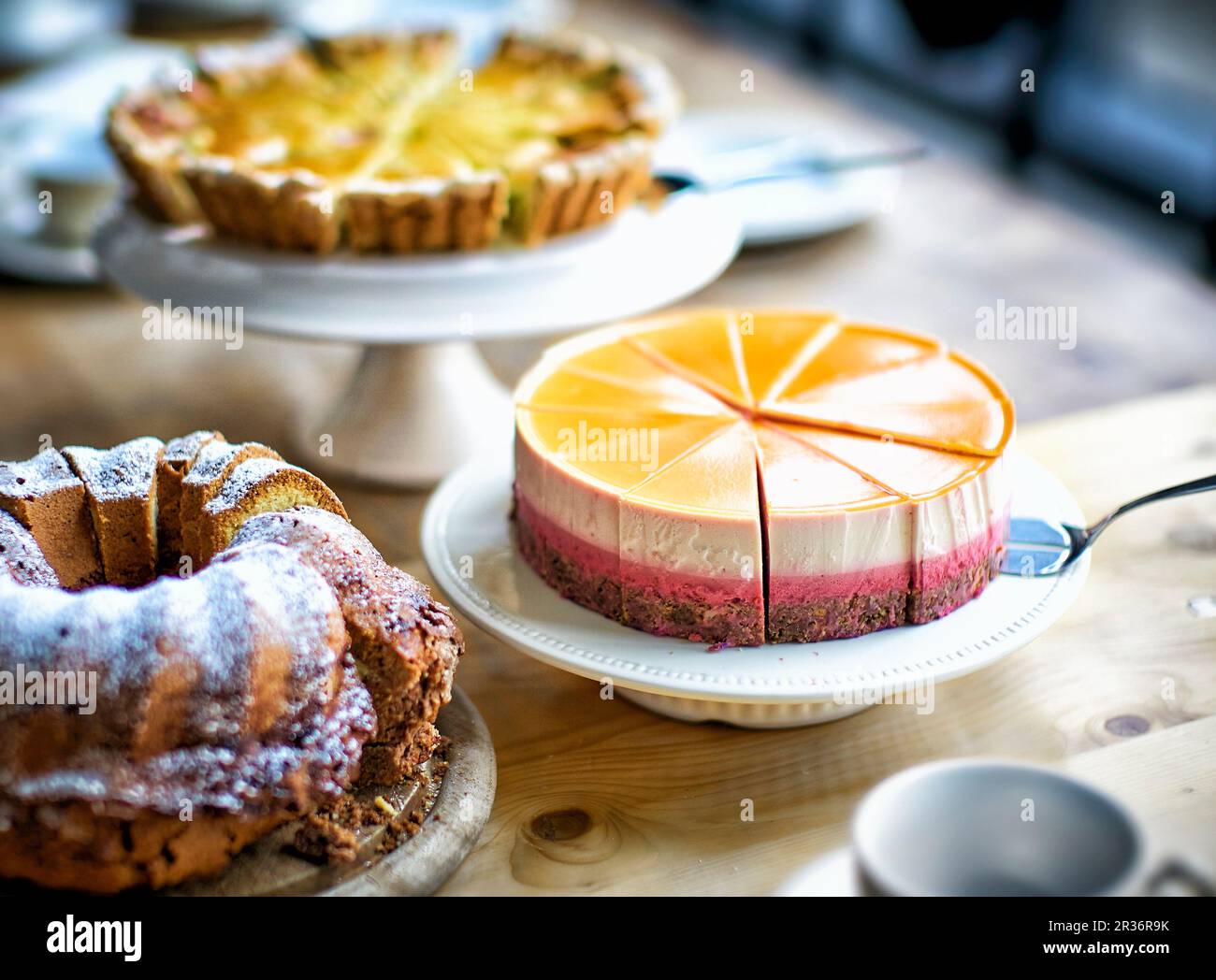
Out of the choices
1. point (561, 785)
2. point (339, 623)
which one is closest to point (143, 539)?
point (339, 623)

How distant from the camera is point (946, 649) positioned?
1.15 metres

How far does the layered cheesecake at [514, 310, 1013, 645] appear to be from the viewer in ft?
3.76

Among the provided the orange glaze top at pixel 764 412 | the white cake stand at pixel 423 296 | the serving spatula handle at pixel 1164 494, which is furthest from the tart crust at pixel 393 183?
the serving spatula handle at pixel 1164 494

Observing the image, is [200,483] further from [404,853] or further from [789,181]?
[789,181]

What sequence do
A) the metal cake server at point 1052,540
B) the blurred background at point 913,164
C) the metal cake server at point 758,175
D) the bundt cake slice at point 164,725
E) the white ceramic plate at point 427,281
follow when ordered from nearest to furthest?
1. the bundt cake slice at point 164,725
2. the metal cake server at point 1052,540
3. the white ceramic plate at point 427,281
4. the metal cake server at point 758,175
5. the blurred background at point 913,164

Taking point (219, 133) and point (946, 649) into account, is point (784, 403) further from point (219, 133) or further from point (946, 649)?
point (219, 133)

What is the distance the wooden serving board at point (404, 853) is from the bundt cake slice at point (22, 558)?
257 millimetres

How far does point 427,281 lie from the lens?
1.53m

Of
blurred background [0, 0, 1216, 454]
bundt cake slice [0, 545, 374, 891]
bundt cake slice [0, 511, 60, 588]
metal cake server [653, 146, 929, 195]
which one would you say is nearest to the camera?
bundt cake slice [0, 545, 374, 891]

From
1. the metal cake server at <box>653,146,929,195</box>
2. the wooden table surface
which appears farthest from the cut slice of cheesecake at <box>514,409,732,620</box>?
the metal cake server at <box>653,146,929,195</box>

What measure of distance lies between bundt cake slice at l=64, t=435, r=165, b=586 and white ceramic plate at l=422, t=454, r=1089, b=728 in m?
0.26

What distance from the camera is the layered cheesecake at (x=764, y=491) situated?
Result: 1147 mm

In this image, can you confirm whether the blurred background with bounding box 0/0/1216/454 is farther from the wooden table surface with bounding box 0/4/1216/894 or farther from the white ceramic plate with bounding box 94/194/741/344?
the white ceramic plate with bounding box 94/194/741/344

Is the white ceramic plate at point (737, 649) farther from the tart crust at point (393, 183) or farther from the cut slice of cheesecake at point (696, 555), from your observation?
the tart crust at point (393, 183)
